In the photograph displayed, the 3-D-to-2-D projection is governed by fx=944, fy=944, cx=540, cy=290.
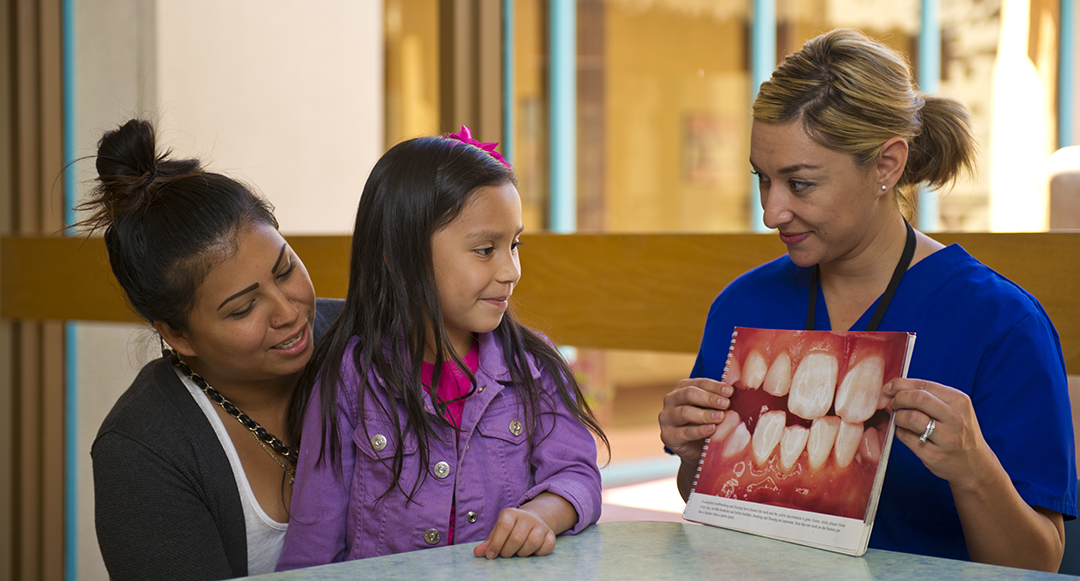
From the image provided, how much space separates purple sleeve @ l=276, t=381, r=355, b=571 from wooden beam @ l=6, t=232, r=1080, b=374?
35.1 inches

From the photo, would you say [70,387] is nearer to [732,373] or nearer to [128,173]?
[128,173]

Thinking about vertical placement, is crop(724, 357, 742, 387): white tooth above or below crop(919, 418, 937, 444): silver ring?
above

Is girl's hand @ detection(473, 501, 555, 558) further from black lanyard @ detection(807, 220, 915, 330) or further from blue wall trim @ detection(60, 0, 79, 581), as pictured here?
blue wall trim @ detection(60, 0, 79, 581)

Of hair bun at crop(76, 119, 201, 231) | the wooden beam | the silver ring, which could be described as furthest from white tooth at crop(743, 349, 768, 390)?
hair bun at crop(76, 119, 201, 231)

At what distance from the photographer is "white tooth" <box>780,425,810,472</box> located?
3.92ft

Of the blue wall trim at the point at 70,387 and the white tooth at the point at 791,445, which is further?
the blue wall trim at the point at 70,387

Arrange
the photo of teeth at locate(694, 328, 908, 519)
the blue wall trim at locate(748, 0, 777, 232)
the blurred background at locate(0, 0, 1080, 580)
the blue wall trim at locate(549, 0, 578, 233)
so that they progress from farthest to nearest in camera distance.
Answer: the blue wall trim at locate(748, 0, 777, 232) → the blue wall trim at locate(549, 0, 578, 233) → the blurred background at locate(0, 0, 1080, 580) → the photo of teeth at locate(694, 328, 908, 519)

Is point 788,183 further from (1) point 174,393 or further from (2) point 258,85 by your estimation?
(2) point 258,85

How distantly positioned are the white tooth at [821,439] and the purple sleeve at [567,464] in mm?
317

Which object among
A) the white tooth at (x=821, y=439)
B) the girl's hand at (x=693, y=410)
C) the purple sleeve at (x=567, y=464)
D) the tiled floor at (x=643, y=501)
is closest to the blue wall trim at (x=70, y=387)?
the tiled floor at (x=643, y=501)

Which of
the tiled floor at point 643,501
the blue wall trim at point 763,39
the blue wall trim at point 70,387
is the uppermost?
the blue wall trim at point 763,39

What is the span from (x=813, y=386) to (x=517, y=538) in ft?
1.38

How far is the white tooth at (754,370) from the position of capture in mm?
1269

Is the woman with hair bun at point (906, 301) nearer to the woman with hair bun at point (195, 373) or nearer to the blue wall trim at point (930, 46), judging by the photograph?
the woman with hair bun at point (195, 373)
